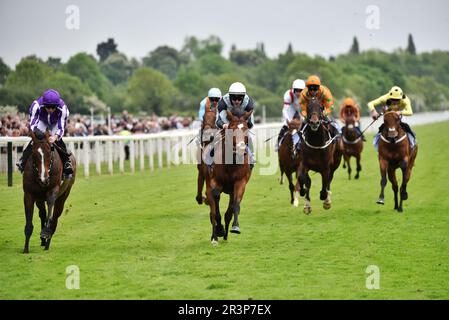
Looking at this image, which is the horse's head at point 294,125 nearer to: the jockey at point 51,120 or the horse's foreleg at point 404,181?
the horse's foreleg at point 404,181

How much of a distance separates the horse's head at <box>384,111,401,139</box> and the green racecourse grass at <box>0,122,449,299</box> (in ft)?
4.61

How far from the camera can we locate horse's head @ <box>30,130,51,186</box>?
39.1 feet

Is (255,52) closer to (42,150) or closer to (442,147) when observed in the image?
(442,147)

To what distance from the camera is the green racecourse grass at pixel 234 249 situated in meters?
9.48

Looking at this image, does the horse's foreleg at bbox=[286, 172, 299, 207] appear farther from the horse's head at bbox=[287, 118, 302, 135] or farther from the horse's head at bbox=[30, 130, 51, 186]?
the horse's head at bbox=[30, 130, 51, 186]

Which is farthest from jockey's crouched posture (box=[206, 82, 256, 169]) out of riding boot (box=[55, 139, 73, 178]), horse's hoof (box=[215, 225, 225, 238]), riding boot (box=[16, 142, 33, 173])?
riding boot (box=[16, 142, 33, 173])

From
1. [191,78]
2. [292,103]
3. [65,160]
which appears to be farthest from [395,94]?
[191,78]

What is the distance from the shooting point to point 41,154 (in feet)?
39.1

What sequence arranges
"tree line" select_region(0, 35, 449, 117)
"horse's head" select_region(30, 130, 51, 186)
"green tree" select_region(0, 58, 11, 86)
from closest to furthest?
"horse's head" select_region(30, 130, 51, 186) → "green tree" select_region(0, 58, 11, 86) → "tree line" select_region(0, 35, 449, 117)

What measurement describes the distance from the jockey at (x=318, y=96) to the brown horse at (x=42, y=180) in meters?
4.99

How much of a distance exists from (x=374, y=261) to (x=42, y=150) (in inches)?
174

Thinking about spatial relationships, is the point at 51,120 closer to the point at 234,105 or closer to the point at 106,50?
the point at 234,105

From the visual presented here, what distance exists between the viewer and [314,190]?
2172cm

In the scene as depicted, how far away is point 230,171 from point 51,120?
2.53 meters
